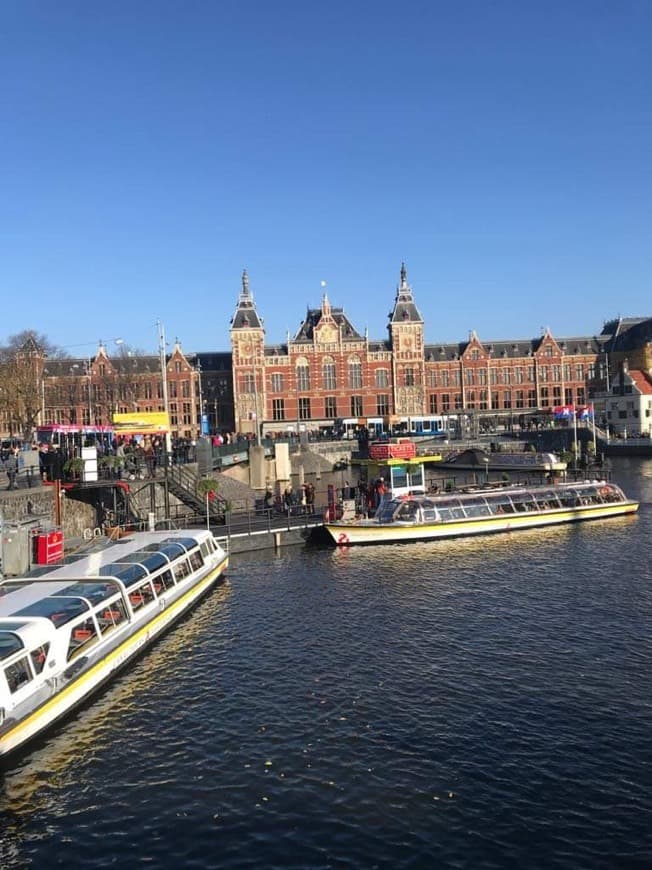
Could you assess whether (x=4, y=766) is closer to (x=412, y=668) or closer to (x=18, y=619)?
(x=18, y=619)

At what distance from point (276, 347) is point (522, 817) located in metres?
105

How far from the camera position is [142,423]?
48.7 metres

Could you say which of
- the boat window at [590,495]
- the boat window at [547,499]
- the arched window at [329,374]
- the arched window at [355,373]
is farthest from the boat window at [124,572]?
the arched window at [355,373]

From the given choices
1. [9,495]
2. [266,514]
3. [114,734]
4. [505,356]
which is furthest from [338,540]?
[505,356]

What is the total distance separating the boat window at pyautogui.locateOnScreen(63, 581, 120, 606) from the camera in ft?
66.6

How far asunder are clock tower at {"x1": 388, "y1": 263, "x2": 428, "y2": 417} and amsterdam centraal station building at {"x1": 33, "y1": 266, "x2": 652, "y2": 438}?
0.51 feet

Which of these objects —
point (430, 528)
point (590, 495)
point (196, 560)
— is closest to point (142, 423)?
point (430, 528)

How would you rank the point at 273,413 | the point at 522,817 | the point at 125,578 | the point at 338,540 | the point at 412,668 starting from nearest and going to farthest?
the point at 522,817
the point at 412,668
the point at 125,578
the point at 338,540
the point at 273,413

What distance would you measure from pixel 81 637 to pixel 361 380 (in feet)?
315

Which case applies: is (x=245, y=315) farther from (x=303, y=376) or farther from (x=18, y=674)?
(x=18, y=674)

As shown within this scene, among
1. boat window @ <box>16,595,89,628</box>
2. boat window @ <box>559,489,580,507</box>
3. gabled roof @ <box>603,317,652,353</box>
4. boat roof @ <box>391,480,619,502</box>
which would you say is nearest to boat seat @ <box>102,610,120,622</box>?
boat window @ <box>16,595,89,628</box>

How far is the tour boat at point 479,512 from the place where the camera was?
38.2m

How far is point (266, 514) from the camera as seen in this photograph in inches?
1668

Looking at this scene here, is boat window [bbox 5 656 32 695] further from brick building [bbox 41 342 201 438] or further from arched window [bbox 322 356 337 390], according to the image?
arched window [bbox 322 356 337 390]
